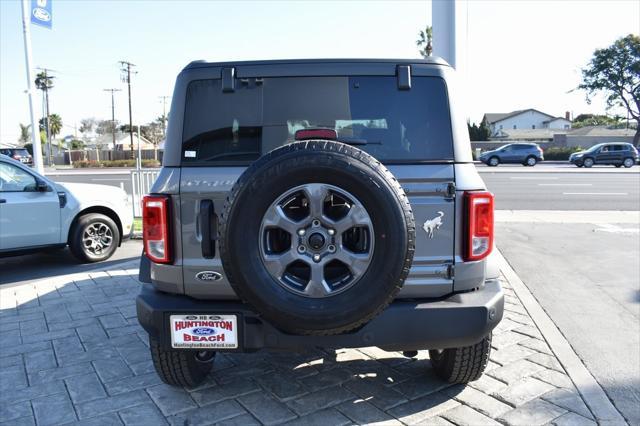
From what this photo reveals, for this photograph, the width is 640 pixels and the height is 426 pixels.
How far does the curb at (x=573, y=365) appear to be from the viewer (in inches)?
120

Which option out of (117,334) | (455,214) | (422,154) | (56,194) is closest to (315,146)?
(422,154)

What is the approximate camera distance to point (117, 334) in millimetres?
4426

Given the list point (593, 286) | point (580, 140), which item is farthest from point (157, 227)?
point (580, 140)

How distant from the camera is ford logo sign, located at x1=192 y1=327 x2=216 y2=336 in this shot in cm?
274

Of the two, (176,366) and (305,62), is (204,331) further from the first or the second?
(305,62)

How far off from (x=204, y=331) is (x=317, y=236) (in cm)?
87

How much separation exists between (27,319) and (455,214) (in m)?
4.24

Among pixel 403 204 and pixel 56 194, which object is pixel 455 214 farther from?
pixel 56 194

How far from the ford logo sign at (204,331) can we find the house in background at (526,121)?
94.1m

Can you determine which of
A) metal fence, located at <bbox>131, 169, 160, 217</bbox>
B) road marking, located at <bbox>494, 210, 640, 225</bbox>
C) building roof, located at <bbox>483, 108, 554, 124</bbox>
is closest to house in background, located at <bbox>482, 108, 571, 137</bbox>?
building roof, located at <bbox>483, 108, 554, 124</bbox>

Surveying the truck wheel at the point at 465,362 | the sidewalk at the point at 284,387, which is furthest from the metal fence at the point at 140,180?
the truck wheel at the point at 465,362

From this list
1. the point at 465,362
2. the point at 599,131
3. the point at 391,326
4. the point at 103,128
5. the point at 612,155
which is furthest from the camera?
the point at 103,128

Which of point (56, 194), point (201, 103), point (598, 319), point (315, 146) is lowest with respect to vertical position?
point (598, 319)

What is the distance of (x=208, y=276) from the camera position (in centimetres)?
283
